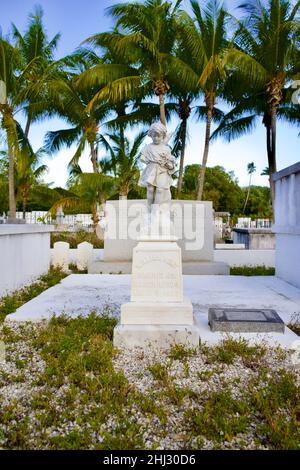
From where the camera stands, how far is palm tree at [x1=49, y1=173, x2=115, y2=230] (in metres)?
17.1

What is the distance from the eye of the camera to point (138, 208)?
34.4 feet

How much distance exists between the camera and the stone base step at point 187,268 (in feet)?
32.2

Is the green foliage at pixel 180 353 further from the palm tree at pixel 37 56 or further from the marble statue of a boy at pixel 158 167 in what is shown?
the palm tree at pixel 37 56

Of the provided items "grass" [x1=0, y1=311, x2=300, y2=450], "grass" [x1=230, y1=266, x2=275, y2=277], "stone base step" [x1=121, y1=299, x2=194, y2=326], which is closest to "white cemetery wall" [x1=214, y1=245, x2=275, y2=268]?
"grass" [x1=230, y1=266, x2=275, y2=277]

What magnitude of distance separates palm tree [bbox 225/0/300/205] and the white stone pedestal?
41.0 ft

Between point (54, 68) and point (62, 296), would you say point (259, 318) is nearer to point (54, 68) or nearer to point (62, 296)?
point (62, 296)

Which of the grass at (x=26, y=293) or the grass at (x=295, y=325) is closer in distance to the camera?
the grass at (x=295, y=325)

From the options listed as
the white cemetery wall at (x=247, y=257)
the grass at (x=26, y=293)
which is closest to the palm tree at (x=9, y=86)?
the grass at (x=26, y=293)

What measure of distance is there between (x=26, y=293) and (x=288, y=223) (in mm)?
5356

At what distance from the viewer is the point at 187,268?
9.82 m

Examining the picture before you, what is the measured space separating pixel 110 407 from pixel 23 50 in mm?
19203

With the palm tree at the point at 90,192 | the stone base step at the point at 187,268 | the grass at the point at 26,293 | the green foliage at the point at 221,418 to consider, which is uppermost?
the palm tree at the point at 90,192

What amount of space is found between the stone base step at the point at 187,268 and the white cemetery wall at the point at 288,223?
141cm
